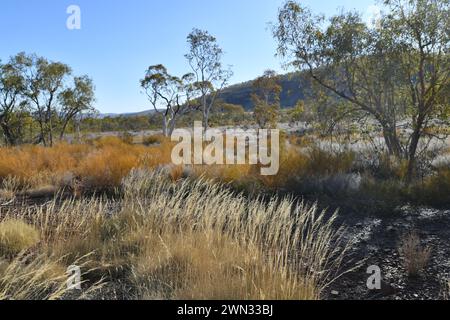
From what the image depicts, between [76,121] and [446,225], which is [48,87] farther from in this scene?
[446,225]

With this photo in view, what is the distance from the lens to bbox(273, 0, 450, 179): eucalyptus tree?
718 cm

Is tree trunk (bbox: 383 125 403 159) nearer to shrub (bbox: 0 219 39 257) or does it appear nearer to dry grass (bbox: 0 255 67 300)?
shrub (bbox: 0 219 39 257)

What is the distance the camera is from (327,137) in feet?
31.5

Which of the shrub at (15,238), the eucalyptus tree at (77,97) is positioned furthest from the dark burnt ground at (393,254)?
the eucalyptus tree at (77,97)

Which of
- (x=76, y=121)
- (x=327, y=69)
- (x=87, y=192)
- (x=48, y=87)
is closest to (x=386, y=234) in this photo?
(x=327, y=69)

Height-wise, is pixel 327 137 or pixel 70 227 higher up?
pixel 327 137

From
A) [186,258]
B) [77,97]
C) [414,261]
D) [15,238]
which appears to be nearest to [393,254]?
[414,261]

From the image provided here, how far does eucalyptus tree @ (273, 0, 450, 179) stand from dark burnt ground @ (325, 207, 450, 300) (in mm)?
2060

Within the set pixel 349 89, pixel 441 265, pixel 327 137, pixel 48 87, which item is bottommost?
pixel 441 265

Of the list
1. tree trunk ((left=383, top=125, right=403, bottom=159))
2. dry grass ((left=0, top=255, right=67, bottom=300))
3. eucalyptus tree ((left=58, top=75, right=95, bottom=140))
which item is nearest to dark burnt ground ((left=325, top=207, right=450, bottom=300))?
dry grass ((left=0, top=255, right=67, bottom=300))
